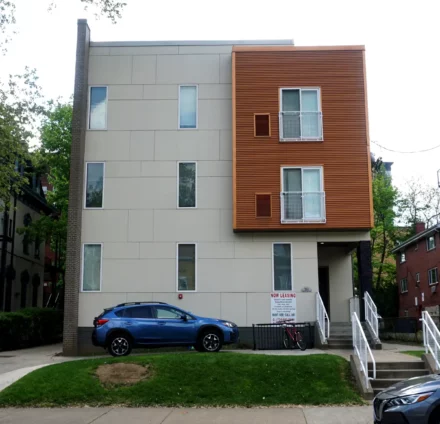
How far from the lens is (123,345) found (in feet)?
56.0

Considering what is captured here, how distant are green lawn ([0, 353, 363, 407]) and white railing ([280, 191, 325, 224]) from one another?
7698 millimetres

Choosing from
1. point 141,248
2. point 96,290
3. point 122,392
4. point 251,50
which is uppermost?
point 251,50

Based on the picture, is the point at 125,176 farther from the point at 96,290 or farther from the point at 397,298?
the point at 397,298

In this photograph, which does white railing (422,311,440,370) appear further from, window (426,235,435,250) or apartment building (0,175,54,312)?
window (426,235,435,250)

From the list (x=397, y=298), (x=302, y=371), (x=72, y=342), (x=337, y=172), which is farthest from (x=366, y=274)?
(x=397, y=298)

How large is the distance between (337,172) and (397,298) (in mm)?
26372

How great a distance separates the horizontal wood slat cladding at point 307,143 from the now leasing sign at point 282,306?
2370 mm

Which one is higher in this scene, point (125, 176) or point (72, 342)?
point (125, 176)

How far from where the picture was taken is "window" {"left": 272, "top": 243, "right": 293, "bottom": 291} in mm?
21266

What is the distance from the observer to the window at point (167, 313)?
685 inches

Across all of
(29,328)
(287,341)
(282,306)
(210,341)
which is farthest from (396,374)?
(29,328)

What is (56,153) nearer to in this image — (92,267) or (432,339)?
(92,267)

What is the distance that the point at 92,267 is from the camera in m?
21.6

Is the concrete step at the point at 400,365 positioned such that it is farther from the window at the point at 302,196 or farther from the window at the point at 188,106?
the window at the point at 188,106
